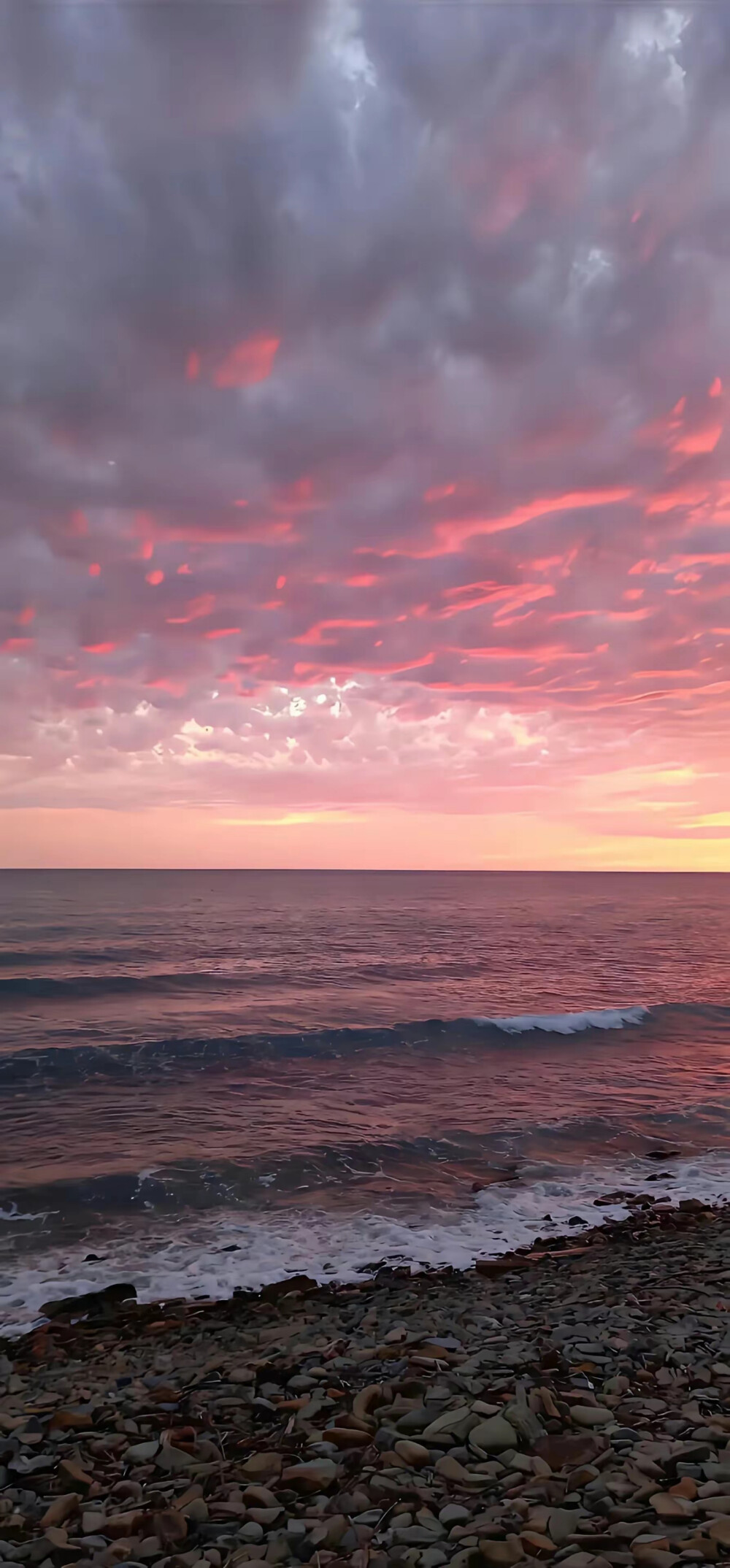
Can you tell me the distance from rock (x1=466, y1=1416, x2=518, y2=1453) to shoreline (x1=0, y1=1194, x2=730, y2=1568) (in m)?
0.02

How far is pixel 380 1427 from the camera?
584cm

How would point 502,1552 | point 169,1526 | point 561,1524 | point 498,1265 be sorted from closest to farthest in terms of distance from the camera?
point 502,1552
point 561,1524
point 169,1526
point 498,1265

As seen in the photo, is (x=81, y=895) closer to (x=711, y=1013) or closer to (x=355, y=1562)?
(x=711, y=1013)

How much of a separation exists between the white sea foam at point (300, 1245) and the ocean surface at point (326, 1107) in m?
0.04

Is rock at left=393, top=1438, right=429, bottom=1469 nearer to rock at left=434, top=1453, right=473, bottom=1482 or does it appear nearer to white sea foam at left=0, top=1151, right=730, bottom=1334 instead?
rock at left=434, top=1453, right=473, bottom=1482

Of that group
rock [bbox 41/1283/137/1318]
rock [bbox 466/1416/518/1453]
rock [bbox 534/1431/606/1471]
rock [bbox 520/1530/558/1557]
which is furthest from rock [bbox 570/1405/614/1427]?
rock [bbox 41/1283/137/1318]

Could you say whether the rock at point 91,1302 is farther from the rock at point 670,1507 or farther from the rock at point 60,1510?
the rock at point 670,1507

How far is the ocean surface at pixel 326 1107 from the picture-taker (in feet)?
37.3

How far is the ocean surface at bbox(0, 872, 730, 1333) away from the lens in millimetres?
11359

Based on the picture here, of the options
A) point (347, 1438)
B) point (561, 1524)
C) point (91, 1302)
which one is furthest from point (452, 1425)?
point (91, 1302)

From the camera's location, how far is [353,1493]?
4.96 metres

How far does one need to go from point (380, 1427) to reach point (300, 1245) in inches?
225

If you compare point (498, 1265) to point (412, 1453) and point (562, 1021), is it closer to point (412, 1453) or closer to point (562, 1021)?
point (412, 1453)

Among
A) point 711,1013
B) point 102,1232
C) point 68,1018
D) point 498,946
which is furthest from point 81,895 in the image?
point 102,1232
